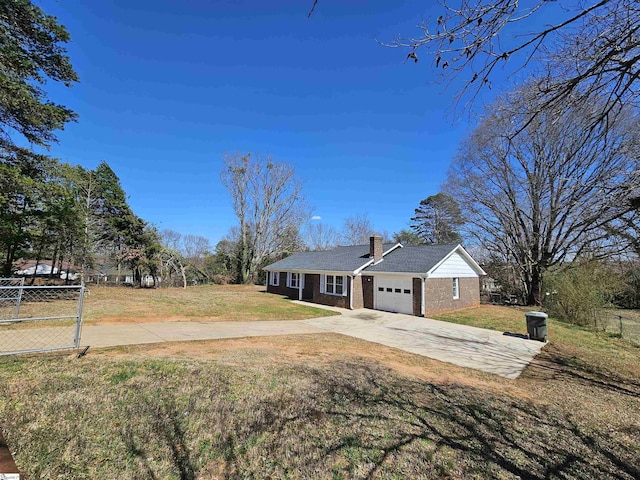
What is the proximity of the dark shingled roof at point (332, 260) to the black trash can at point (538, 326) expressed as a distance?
30.3 ft

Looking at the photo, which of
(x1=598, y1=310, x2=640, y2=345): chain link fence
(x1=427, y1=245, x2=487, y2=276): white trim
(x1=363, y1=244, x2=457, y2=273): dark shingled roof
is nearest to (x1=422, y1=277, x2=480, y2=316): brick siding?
(x1=427, y1=245, x2=487, y2=276): white trim

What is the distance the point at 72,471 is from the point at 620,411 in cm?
771

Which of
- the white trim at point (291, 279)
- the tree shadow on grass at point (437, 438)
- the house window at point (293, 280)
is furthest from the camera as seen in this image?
the house window at point (293, 280)

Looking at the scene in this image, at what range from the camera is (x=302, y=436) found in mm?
3375

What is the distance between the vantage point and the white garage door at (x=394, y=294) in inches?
642

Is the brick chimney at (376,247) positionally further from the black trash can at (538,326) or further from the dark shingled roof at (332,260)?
the black trash can at (538,326)

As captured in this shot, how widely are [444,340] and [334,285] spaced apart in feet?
31.5

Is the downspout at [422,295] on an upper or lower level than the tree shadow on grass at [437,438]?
upper

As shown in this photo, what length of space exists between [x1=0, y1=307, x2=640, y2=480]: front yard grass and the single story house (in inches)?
379

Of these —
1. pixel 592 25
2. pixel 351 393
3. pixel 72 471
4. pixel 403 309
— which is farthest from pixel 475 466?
pixel 403 309

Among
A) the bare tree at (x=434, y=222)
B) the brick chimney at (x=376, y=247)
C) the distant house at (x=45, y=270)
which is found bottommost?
the distant house at (x=45, y=270)

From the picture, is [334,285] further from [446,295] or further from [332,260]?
[446,295]

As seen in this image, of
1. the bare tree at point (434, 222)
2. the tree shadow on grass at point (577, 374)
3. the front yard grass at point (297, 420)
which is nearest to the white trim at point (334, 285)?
the tree shadow on grass at point (577, 374)

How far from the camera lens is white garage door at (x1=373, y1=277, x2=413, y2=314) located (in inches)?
642
